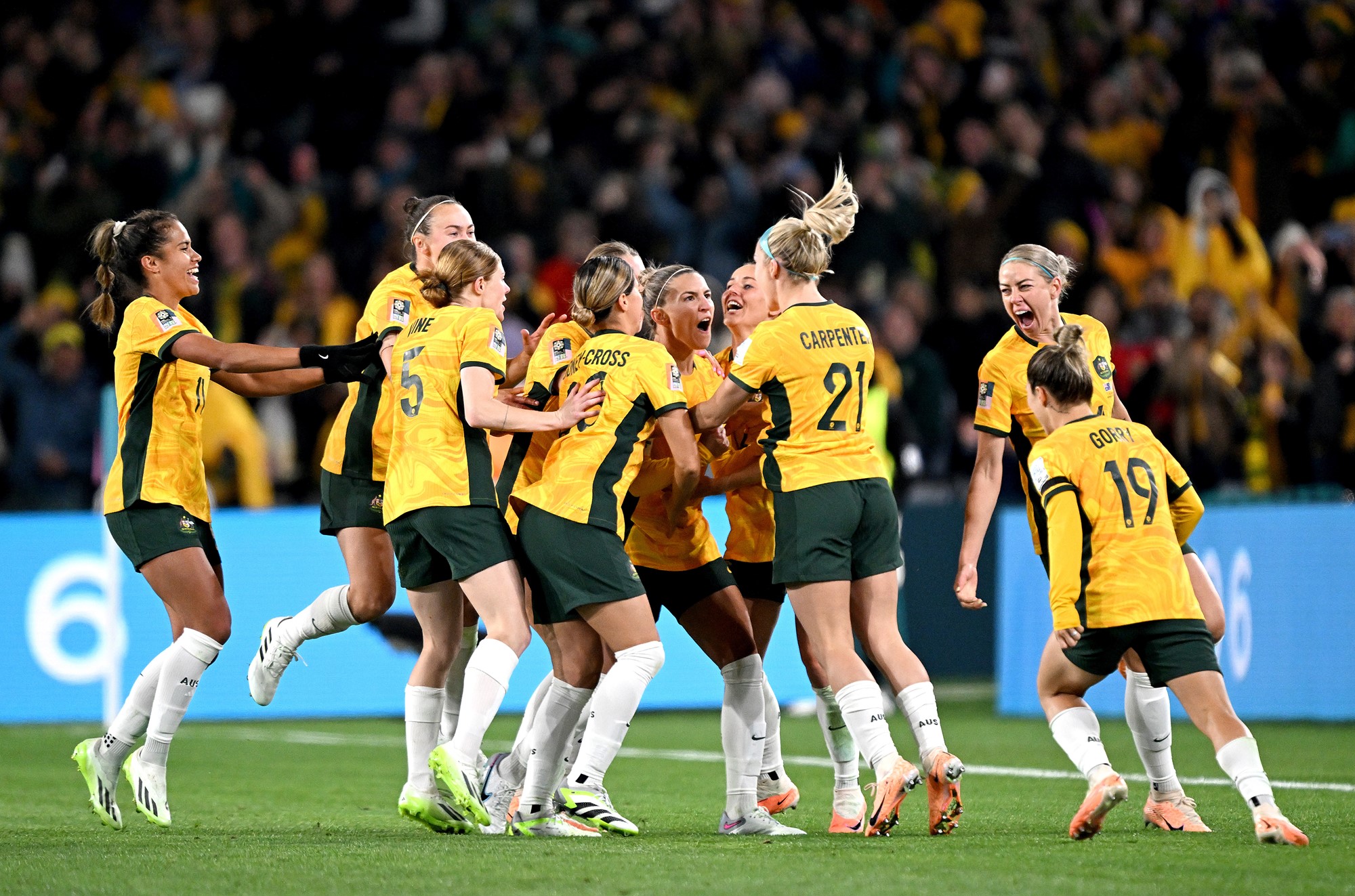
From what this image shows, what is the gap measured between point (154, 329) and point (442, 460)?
1.34 m

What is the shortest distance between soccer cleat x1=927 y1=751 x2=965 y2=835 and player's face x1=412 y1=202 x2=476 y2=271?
2.78 m

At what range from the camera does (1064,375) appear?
5906 millimetres

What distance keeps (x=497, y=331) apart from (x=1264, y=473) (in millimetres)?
7948

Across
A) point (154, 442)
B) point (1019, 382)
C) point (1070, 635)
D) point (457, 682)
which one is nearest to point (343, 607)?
point (457, 682)

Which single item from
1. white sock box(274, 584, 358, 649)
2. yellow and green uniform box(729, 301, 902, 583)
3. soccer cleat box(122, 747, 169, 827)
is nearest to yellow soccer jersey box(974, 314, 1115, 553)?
yellow and green uniform box(729, 301, 902, 583)

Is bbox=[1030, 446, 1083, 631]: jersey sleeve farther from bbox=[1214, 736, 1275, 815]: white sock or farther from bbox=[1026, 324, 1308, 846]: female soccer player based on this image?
bbox=[1214, 736, 1275, 815]: white sock

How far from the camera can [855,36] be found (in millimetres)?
17219

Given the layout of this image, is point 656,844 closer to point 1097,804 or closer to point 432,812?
point 432,812

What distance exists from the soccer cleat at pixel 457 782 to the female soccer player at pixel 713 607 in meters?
0.95

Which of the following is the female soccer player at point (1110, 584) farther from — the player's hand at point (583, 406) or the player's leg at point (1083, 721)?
the player's hand at point (583, 406)

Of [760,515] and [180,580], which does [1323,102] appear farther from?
[180,580]

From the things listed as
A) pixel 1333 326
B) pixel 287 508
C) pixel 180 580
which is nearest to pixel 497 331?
pixel 180 580

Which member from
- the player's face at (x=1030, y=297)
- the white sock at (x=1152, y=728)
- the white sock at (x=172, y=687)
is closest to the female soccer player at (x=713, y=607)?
the player's face at (x=1030, y=297)

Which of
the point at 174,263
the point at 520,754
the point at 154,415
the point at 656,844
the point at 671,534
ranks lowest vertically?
the point at 656,844
